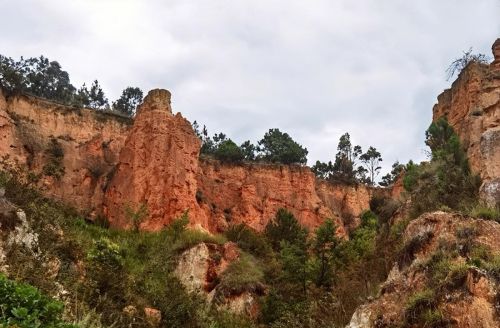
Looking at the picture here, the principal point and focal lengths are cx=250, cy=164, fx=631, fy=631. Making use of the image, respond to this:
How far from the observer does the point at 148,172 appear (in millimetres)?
37188

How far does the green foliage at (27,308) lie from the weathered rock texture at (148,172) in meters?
24.7

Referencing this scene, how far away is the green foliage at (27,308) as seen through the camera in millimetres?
7961

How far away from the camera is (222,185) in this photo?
45312mm

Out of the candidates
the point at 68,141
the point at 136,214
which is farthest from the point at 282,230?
the point at 68,141

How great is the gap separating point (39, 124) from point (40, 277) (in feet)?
97.2

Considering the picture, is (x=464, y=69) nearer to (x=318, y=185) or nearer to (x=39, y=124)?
(x=318, y=185)

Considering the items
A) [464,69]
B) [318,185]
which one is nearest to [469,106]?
[464,69]

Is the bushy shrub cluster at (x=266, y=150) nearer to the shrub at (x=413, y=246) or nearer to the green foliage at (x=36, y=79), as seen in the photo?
the green foliage at (x=36, y=79)

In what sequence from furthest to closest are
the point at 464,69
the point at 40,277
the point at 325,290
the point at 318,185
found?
the point at 318,185
the point at 464,69
the point at 325,290
the point at 40,277

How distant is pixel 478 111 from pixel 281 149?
24507 mm

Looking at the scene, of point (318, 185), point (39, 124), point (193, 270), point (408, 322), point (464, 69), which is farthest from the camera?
point (318, 185)

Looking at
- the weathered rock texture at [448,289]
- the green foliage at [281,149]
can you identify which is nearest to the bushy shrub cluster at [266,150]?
the green foliage at [281,149]

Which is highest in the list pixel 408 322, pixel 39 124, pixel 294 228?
pixel 39 124

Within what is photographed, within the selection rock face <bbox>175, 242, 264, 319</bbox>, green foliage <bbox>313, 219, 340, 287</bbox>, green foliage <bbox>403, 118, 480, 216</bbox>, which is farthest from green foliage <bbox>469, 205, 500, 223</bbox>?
rock face <bbox>175, 242, 264, 319</bbox>
